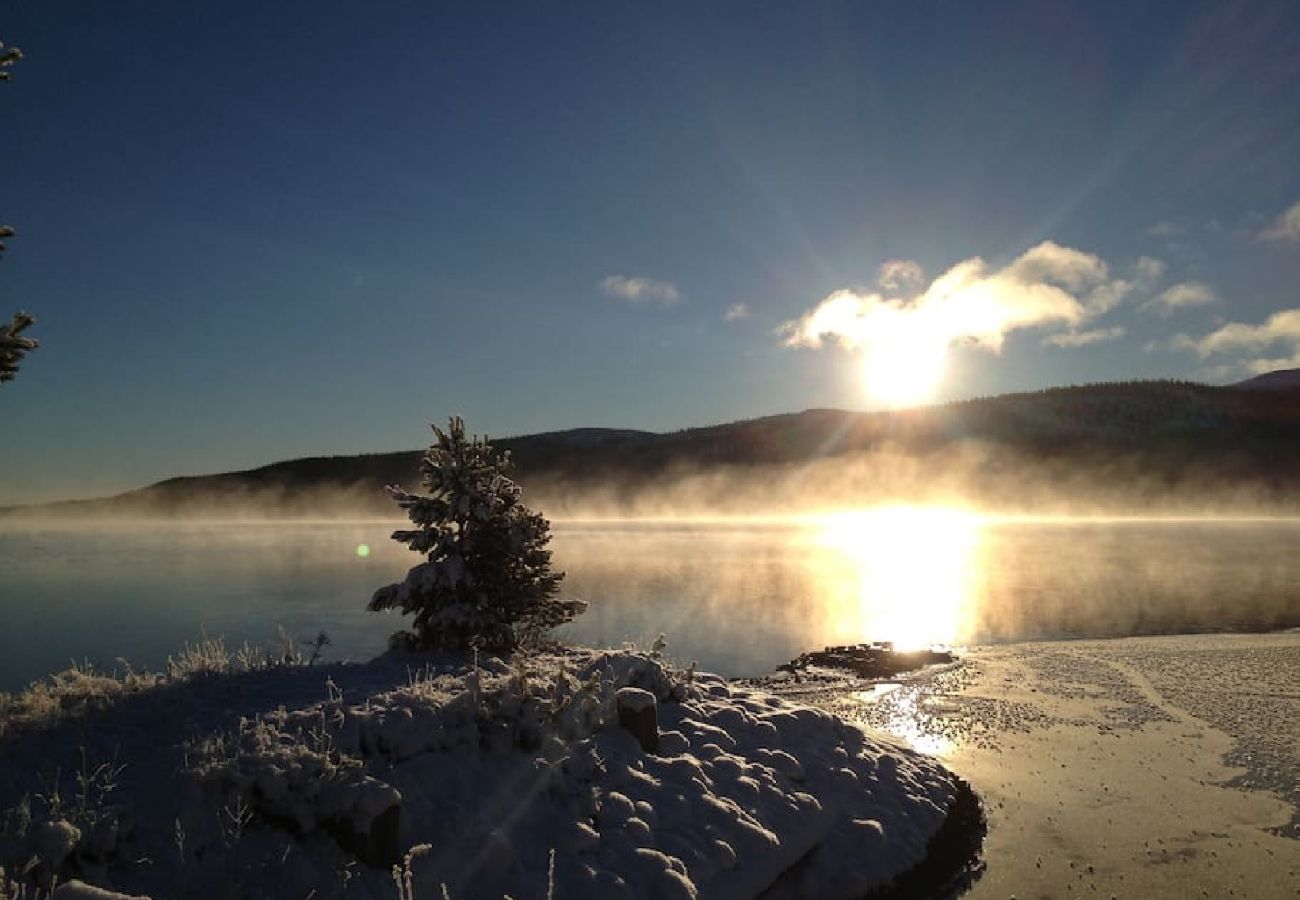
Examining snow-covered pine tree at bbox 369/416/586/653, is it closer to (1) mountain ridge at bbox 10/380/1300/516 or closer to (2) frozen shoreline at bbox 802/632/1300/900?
(2) frozen shoreline at bbox 802/632/1300/900

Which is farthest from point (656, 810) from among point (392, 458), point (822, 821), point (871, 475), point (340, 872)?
point (392, 458)

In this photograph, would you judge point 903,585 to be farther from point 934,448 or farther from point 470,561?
point 934,448

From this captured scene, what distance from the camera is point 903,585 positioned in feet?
126

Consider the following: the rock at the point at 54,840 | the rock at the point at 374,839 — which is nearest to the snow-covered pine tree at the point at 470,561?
the rock at the point at 374,839

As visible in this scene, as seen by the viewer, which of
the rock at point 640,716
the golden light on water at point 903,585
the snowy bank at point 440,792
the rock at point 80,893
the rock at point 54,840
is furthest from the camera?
the golden light on water at point 903,585

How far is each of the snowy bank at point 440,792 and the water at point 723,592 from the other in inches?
405

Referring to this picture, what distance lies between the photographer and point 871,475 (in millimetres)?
125188

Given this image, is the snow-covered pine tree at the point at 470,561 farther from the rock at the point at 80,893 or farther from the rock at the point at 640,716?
the rock at the point at 80,893

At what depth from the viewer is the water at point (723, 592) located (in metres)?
24.4

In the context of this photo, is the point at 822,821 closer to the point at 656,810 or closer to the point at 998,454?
the point at 656,810

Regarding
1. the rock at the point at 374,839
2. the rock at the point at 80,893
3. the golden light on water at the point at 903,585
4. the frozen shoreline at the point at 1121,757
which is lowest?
the golden light on water at the point at 903,585

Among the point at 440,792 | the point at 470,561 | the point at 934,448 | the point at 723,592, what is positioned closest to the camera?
the point at 440,792

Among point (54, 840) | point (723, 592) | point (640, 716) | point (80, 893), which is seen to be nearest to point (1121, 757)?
point (640, 716)

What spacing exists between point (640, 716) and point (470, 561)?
4.98 meters
